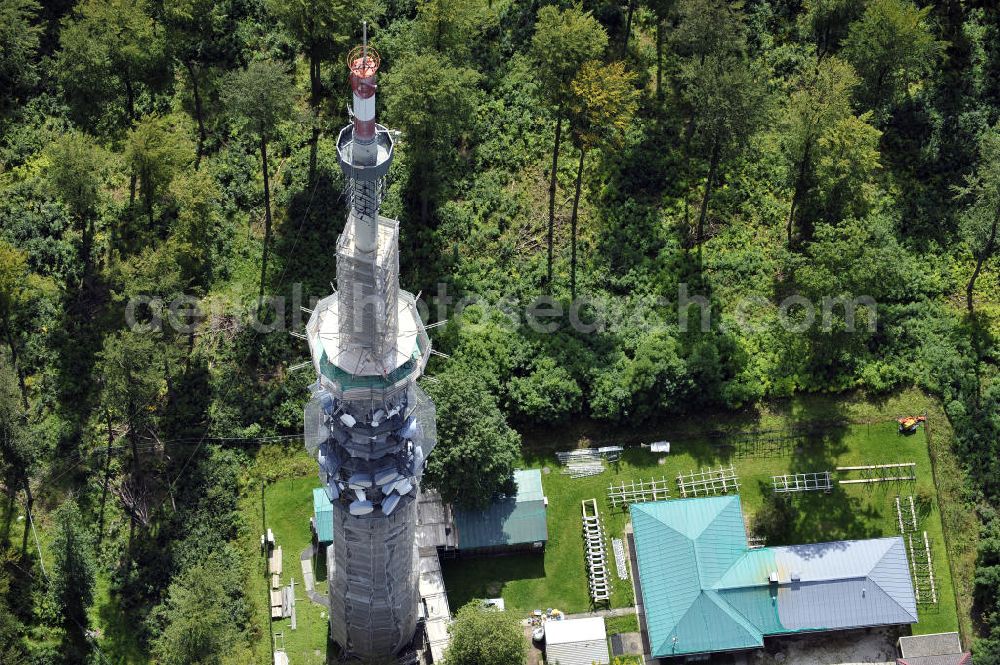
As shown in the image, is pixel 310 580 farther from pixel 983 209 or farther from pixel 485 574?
pixel 983 209

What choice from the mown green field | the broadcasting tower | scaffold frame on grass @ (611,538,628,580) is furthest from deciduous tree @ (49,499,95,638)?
scaffold frame on grass @ (611,538,628,580)

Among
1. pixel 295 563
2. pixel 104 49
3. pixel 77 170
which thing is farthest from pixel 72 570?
pixel 104 49

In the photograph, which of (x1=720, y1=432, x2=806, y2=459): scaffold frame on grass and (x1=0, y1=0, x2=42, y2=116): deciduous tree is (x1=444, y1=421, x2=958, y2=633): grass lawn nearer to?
(x1=720, y1=432, x2=806, y2=459): scaffold frame on grass

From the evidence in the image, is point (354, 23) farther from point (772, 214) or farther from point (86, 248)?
point (772, 214)

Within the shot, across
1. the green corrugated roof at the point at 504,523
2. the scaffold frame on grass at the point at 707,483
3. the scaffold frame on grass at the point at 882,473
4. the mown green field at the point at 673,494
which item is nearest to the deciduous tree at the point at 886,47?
the mown green field at the point at 673,494

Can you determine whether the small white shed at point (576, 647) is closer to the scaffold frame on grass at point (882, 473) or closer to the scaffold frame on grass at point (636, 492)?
the scaffold frame on grass at point (636, 492)

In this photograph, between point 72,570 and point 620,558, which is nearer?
point 72,570

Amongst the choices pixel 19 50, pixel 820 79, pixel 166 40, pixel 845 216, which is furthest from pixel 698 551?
pixel 19 50
